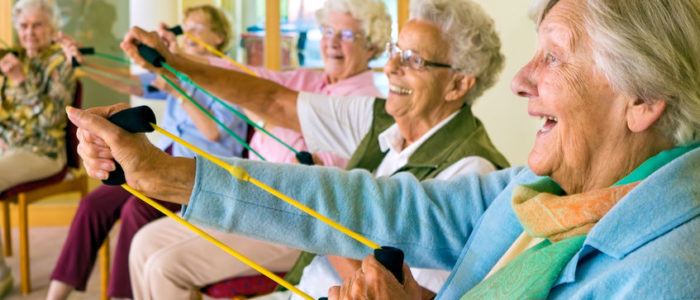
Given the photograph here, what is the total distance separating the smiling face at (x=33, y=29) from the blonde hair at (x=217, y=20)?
75cm

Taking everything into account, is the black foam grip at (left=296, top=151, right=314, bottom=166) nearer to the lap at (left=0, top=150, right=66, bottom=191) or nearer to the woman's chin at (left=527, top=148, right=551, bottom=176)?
the woman's chin at (left=527, top=148, right=551, bottom=176)

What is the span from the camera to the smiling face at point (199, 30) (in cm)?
339

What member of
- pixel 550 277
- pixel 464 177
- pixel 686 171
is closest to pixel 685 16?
pixel 686 171

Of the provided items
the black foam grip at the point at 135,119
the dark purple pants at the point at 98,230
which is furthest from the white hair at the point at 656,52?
the dark purple pants at the point at 98,230

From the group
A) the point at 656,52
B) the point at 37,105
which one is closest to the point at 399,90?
the point at 656,52

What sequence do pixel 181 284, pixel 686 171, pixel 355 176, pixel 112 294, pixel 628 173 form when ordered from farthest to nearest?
pixel 112 294 < pixel 181 284 < pixel 355 176 < pixel 628 173 < pixel 686 171

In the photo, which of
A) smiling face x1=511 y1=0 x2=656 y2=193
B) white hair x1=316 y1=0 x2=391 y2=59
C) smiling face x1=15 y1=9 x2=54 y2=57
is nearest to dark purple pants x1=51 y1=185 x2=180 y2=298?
white hair x1=316 y1=0 x2=391 y2=59

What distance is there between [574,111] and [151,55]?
50.1 inches

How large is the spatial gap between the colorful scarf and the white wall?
1.47 metres

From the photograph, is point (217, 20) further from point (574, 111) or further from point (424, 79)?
point (574, 111)

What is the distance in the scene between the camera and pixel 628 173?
1.00m

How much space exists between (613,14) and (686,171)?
22 cm

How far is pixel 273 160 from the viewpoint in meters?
2.47

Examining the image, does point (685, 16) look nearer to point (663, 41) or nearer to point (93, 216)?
point (663, 41)
